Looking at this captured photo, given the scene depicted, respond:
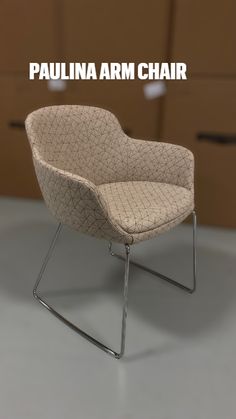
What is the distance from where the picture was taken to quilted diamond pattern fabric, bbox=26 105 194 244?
43.4 inches

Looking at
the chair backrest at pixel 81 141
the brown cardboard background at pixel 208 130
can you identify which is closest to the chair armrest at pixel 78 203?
the chair backrest at pixel 81 141

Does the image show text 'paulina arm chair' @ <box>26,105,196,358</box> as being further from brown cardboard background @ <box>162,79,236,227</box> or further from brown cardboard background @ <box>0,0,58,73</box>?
brown cardboard background @ <box>0,0,58,73</box>

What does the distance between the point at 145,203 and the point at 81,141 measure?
395 millimetres

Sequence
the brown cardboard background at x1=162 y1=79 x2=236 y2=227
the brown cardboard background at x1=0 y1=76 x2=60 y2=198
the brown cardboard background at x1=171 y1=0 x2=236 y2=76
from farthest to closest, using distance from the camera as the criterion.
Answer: the brown cardboard background at x1=0 y1=76 x2=60 y2=198 → the brown cardboard background at x1=162 y1=79 x2=236 y2=227 → the brown cardboard background at x1=171 y1=0 x2=236 y2=76

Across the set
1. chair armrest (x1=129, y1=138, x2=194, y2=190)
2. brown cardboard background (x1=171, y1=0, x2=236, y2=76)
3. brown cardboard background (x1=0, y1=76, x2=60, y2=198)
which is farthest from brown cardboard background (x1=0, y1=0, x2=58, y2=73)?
chair armrest (x1=129, y1=138, x2=194, y2=190)

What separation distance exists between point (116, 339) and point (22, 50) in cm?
160

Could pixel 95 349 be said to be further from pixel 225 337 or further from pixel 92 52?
pixel 92 52

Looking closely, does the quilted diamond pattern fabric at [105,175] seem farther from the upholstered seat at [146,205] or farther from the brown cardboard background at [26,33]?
the brown cardboard background at [26,33]

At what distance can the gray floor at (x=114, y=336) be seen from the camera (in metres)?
1.01

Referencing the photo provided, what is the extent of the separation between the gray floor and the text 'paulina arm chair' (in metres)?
0.07

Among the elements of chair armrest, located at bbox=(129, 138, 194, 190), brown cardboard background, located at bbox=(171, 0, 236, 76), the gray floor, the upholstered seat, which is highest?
brown cardboard background, located at bbox=(171, 0, 236, 76)

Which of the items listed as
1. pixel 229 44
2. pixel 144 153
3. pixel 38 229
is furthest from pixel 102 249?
pixel 229 44

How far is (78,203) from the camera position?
1096 millimetres

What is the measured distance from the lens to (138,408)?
999 millimetres
